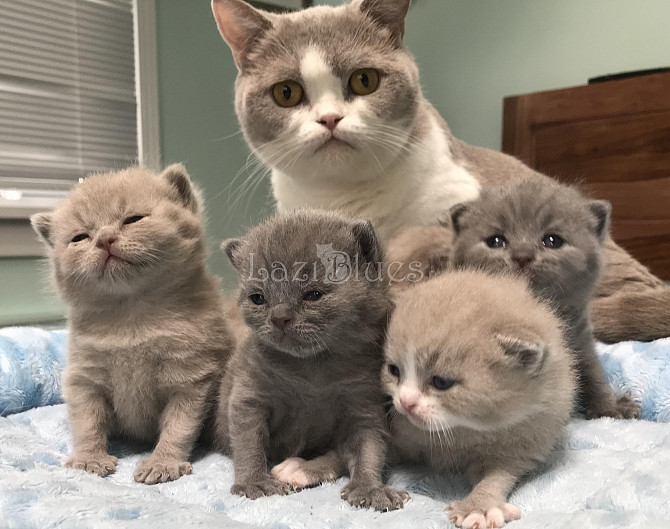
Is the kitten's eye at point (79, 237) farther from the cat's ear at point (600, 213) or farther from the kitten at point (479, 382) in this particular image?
the cat's ear at point (600, 213)

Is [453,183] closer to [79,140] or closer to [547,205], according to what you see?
[547,205]

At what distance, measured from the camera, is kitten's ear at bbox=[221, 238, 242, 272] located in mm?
988

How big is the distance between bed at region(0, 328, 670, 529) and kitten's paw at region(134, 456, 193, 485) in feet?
0.05

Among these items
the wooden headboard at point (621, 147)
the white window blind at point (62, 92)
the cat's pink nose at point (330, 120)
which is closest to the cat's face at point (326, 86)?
the cat's pink nose at point (330, 120)

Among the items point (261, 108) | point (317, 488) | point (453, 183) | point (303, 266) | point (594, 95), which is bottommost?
point (317, 488)

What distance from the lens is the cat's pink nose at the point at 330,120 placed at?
1.25 metres

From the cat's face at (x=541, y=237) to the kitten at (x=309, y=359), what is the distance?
0.82 feet

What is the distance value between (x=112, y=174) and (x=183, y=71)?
166 cm

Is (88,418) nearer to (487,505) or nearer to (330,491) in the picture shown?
(330,491)

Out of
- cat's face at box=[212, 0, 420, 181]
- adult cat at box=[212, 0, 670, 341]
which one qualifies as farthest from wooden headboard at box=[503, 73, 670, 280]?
cat's face at box=[212, 0, 420, 181]

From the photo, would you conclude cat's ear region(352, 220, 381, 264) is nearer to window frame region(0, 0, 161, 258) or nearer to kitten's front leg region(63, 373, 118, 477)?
kitten's front leg region(63, 373, 118, 477)

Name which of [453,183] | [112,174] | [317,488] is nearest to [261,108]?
[112,174]

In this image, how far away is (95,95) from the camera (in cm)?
258

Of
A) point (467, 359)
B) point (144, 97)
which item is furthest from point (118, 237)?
point (144, 97)
